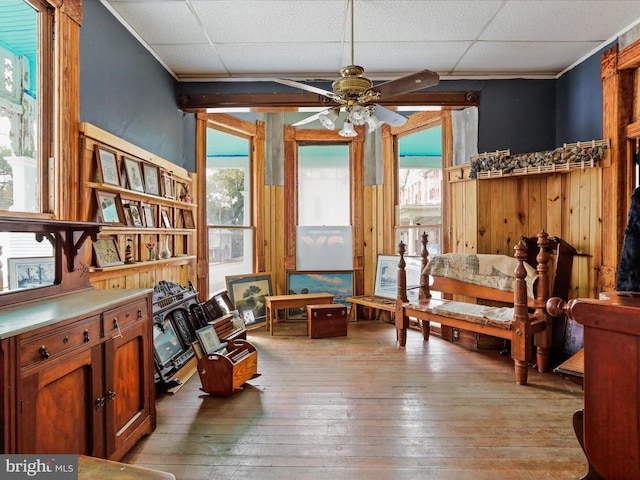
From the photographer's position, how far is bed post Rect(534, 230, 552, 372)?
11.4 ft

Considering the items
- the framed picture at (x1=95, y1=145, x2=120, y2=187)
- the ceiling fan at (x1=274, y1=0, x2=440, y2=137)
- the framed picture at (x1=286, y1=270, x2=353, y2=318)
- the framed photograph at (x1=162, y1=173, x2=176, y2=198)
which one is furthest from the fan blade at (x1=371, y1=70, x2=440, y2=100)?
the framed picture at (x1=286, y1=270, x2=353, y2=318)

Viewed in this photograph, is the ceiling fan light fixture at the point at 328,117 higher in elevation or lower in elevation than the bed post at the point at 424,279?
higher

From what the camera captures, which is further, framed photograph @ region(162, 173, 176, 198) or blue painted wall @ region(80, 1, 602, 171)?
framed photograph @ region(162, 173, 176, 198)

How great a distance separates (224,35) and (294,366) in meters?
3.25

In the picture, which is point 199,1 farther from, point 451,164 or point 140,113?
point 451,164

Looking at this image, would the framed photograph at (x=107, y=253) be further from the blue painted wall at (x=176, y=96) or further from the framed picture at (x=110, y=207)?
the blue painted wall at (x=176, y=96)

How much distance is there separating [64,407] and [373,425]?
183 centimetres

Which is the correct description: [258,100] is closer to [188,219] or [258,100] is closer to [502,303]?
[188,219]

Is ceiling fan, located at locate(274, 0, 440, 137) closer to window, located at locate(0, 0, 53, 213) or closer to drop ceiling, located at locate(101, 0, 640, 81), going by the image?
drop ceiling, located at locate(101, 0, 640, 81)

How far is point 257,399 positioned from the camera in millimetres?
2938

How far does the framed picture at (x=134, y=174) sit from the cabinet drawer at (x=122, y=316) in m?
1.30

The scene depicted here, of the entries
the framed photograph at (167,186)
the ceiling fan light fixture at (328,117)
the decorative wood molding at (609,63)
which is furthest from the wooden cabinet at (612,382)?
the framed photograph at (167,186)

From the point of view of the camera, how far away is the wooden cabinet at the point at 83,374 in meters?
1.44

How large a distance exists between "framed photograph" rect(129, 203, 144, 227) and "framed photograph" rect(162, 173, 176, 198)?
1.59 feet
